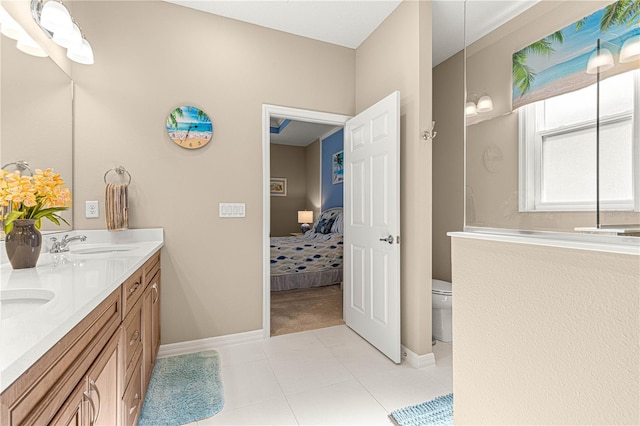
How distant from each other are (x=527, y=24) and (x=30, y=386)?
4.63 ft

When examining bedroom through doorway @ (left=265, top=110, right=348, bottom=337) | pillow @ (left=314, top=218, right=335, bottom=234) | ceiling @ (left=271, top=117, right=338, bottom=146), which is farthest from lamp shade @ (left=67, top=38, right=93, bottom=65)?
pillow @ (left=314, top=218, right=335, bottom=234)

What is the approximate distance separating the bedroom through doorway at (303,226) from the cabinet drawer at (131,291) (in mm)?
1188

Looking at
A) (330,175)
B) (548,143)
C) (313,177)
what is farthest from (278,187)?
(548,143)

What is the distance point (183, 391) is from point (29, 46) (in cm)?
215

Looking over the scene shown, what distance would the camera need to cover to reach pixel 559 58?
733 millimetres

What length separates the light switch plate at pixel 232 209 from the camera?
253cm

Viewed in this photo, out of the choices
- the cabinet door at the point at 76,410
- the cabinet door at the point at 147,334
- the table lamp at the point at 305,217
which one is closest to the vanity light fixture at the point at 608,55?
the cabinet door at the point at 76,410

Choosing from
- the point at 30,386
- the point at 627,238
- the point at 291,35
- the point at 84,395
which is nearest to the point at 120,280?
the point at 84,395

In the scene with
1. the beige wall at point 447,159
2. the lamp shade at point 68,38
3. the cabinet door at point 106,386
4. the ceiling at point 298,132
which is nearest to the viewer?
the cabinet door at point 106,386

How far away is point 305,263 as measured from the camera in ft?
13.4

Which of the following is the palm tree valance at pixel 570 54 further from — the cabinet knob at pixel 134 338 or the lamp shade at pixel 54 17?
the lamp shade at pixel 54 17

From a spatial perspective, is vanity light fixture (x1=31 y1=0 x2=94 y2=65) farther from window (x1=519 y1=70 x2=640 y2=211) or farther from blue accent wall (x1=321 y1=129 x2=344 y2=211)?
blue accent wall (x1=321 y1=129 x2=344 y2=211)

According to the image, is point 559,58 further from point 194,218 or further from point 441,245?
point 441,245

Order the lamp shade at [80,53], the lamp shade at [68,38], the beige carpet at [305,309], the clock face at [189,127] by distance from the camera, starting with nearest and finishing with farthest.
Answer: the lamp shade at [68,38], the lamp shade at [80,53], the clock face at [189,127], the beige carpet at [305,309]
